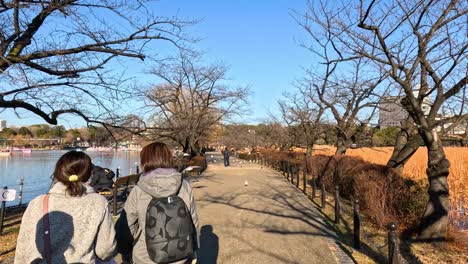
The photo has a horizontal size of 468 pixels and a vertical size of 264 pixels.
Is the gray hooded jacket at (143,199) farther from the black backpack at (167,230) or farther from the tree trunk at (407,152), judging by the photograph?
the tree trunk at (407,152)

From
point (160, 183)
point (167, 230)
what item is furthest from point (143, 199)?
point (167, 230)

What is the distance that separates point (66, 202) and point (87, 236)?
0.26 metres

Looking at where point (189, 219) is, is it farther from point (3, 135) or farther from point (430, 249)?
point (3, 135)

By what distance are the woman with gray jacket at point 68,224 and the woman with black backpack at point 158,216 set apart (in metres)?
0.37

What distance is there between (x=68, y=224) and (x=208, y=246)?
468cm

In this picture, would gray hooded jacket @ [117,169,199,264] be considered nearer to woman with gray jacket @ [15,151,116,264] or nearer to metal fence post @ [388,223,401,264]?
woman with gray jacket @ [15,151,116,264]

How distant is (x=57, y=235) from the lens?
2555 millimetres

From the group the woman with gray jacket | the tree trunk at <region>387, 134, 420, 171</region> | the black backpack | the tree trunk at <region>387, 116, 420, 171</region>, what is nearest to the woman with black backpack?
the black backpack

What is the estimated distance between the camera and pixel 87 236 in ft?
8.63

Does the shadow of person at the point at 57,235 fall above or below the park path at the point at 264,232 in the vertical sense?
above

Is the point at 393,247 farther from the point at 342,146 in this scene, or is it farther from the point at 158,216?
the point at 342,146

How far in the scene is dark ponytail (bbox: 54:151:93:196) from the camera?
2635mm

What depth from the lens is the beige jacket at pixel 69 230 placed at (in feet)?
8.29

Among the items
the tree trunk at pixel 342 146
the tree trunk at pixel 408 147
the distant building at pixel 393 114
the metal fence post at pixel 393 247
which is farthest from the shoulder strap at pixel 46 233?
the tree trunk at pixel 342 146
